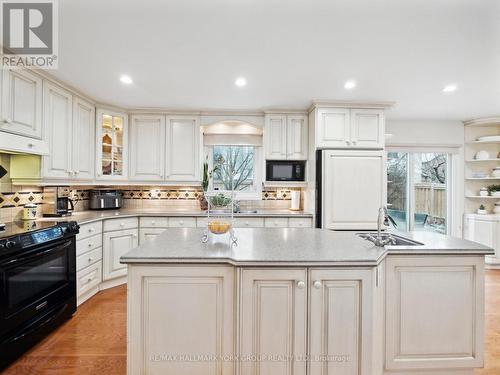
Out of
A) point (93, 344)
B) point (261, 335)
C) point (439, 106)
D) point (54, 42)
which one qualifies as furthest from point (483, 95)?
point (93, 344)

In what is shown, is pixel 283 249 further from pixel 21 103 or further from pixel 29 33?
pixel 21 103

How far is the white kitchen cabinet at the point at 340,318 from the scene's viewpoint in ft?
5.03

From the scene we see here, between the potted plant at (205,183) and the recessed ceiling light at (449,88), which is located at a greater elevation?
the recessed ceiling light at (449,88)

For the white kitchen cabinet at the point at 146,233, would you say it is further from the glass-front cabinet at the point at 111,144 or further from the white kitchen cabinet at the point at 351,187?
the white kitchen cabinet at the point at 351,187

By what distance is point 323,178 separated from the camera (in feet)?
11.2

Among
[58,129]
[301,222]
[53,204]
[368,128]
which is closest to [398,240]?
[301,222]

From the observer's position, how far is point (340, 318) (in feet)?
5.04

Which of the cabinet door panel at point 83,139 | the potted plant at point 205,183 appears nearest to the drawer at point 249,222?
the potted plant at point 205,183

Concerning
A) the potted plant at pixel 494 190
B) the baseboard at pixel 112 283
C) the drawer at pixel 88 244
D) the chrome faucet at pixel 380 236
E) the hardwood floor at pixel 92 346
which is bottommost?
the hardwood floor at pixel 92 346

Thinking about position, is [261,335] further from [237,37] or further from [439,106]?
[439,106]

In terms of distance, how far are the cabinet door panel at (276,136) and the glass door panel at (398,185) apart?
2.02 meters

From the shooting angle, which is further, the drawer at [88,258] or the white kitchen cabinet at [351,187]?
the white kitchen cabinet at [351,187]

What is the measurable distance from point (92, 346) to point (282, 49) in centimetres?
285

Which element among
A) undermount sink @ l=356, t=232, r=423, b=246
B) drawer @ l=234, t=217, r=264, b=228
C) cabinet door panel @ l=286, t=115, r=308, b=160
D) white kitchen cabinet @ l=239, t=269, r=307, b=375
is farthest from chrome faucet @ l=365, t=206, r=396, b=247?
cabinet door panel @ l=286, t=115, r=308, b=160
